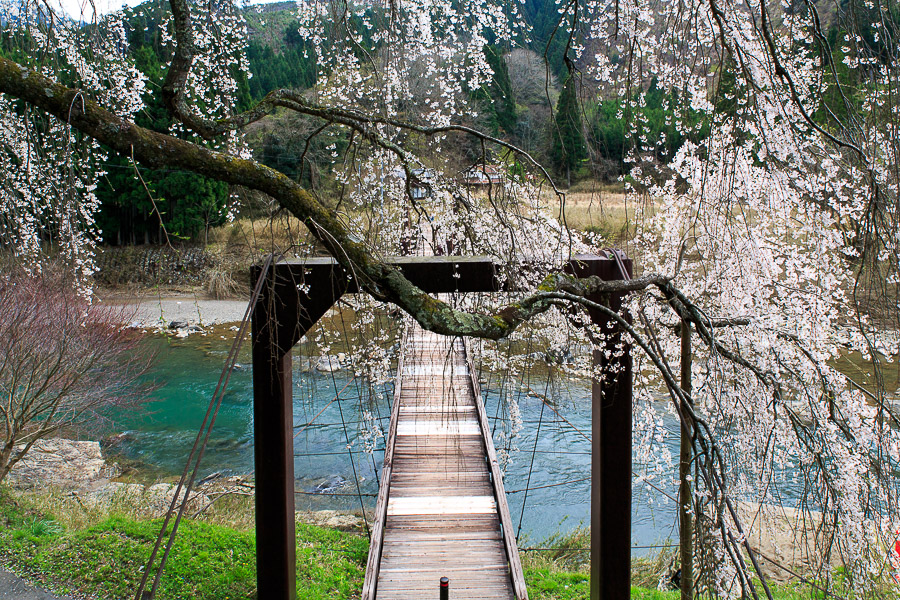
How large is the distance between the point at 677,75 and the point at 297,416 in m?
7.84

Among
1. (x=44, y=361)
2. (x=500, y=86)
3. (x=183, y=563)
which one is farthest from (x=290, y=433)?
(x=44, y=361)

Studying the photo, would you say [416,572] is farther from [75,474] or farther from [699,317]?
[75,474]

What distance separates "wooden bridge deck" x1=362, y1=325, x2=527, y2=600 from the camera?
311 cm

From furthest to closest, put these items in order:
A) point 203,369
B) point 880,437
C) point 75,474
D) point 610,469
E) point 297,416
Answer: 1. point 203,369
2. point 297,416
3. point 75,474
4. point 610,469
5. point 880,437

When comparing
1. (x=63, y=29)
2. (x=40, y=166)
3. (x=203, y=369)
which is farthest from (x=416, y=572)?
(x=203, y=369)

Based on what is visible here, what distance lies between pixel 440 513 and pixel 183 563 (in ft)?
7.41

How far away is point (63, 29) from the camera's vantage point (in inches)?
103

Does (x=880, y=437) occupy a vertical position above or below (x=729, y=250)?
below

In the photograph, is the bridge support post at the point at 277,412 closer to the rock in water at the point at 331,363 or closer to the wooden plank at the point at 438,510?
the rock in water at the point at 331,363

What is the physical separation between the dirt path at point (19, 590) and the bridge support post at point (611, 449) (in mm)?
3819

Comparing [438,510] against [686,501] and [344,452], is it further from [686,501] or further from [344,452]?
[344,452]

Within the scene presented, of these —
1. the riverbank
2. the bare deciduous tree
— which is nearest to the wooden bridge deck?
the bare deciduous tree

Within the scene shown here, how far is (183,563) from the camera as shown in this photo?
4.59m

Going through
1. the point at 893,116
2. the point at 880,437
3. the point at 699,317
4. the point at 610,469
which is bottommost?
the point at 610,469
